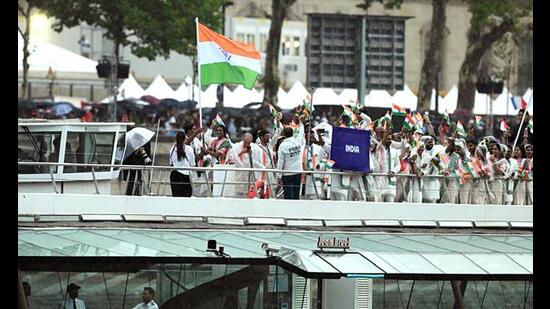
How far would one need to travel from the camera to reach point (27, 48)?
159 feet

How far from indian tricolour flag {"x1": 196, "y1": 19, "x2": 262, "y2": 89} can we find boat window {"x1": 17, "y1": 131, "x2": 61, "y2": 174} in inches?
153

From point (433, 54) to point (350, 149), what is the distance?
1669 inches

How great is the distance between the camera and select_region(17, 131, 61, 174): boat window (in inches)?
744

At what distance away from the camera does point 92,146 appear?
64.9ft

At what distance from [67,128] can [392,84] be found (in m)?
45.4

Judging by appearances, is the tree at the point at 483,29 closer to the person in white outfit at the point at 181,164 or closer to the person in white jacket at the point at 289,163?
the person in white jacket at the point at 289,163

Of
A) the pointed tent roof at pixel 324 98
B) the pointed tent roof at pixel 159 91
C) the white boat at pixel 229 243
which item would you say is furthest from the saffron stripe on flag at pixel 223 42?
the pointed tent roof at pixel 159 91

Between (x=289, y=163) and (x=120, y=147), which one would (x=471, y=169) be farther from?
(x=120, y=147)

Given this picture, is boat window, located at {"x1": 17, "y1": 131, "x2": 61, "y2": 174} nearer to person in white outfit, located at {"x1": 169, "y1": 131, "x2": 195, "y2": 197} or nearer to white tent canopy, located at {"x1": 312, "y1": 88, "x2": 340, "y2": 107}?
person in white outfit, located at {"x1": 169, "y1": 131, "x2": 195, "y2": 197}

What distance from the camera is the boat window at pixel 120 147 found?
19.9 m

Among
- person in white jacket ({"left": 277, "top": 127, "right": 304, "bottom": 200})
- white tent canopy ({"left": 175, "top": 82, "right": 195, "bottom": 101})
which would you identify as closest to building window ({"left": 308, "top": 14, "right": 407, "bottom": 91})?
white tent canopy ({"left": 175, "top": 82, "right": 195, "bottom": 101})

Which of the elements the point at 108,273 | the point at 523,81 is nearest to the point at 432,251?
the point at 108,273

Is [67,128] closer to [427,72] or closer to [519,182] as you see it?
[519,182]
